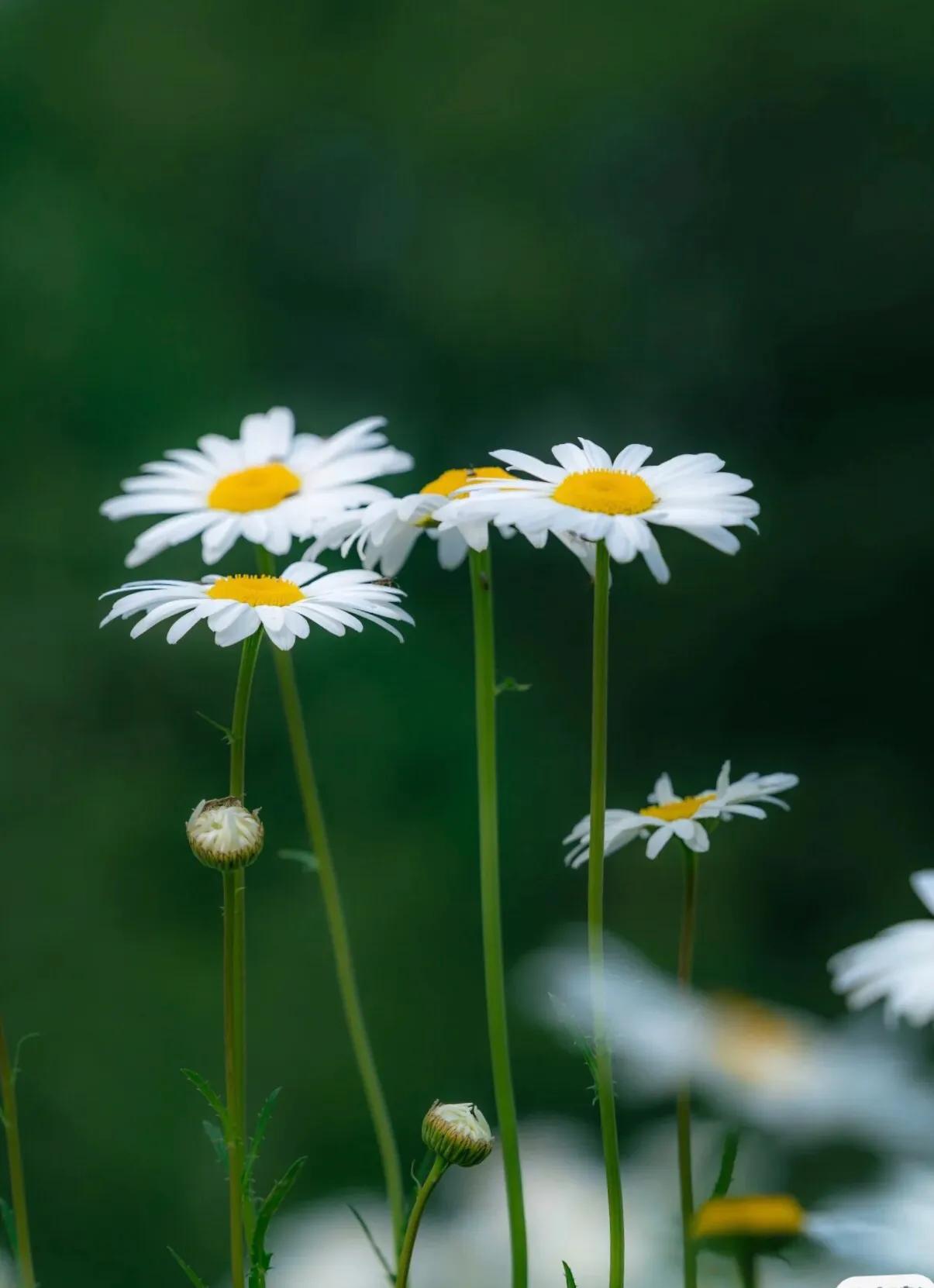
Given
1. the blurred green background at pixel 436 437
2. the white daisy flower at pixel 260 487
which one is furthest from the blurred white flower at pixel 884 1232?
the blurred green background at pixel 436 437

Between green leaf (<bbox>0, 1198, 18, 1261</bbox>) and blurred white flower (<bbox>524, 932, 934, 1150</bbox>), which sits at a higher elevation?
blurred white flower (<bbox>524, 932, 934, 1150</bbox>)

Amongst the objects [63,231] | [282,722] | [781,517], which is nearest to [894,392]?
[781,517]

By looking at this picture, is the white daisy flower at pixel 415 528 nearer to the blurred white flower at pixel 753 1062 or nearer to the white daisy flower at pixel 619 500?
the white daisy flower at pixel 619 500

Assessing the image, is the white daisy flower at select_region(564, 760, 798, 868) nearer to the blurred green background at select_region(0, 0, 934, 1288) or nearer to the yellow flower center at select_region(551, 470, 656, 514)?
the yellow flower center at select_region(551, 470, 656, 514)

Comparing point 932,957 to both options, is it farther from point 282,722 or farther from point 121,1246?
point 282,722

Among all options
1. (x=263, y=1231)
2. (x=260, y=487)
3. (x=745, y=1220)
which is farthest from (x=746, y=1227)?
(x=260, y=487)

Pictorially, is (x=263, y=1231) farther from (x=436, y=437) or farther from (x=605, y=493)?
(x=436, y=437)

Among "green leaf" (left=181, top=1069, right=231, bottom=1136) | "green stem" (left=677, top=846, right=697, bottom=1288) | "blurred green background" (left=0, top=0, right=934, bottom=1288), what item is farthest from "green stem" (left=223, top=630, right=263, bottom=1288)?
"blurred green background" (left=0, top=0, right=934, bottom=1288)
